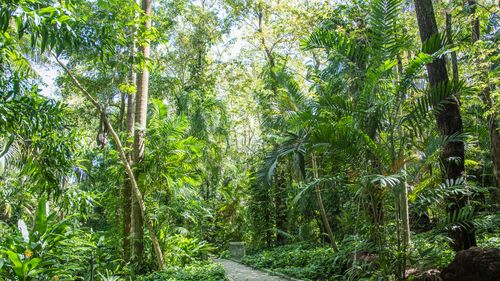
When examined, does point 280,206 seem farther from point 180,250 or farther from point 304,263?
point 180,250

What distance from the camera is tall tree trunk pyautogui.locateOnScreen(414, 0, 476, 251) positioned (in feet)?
18.0

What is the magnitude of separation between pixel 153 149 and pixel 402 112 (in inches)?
190

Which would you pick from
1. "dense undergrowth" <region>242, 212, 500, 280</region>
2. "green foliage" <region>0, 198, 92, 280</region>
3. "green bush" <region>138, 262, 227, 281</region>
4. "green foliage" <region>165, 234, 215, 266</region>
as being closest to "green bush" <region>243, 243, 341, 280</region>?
"dense undergrowth" <region>242, 212, 500, 280</region>

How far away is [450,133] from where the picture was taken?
5648 millimetres

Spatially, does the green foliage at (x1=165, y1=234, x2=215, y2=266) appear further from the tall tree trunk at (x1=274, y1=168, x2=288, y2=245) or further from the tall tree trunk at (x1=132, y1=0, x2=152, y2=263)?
the tall tree trunk at (x1=274, y1=168, x2=288, y2=245)

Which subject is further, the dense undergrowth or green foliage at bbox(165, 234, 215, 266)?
green foliage at bbox(165, 234, 215, 266)

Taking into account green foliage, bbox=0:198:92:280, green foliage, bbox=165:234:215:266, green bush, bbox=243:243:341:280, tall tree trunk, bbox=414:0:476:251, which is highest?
tall tree trunk, bbox=414:0:476:251

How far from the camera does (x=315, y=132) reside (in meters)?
4.53

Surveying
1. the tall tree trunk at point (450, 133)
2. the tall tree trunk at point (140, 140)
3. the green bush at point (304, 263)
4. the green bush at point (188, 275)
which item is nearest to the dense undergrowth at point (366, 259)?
the green bush at point (304, 263)

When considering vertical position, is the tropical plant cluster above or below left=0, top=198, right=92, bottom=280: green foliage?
above

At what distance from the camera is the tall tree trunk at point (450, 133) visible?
5.49 meters

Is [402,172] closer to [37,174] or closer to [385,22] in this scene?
[385,22]

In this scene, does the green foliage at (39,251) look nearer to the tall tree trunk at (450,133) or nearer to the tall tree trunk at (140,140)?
the tall tree trunk at (140,140)

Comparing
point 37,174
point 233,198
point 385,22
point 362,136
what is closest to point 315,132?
point 362,136
